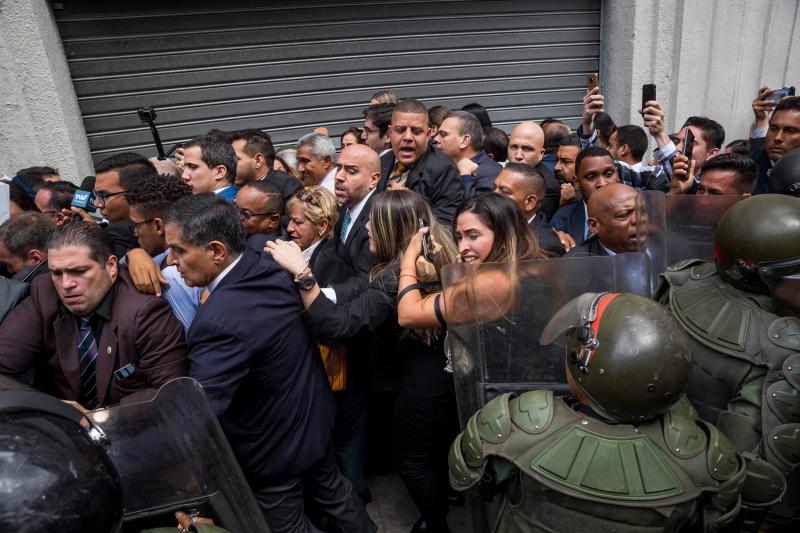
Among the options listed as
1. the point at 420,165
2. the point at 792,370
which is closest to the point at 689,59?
the point at 420,165

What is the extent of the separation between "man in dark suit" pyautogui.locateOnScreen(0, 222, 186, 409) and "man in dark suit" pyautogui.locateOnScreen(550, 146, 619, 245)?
2735 mm

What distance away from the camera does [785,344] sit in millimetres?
1888

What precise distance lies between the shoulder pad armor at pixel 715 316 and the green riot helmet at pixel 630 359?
60 cm

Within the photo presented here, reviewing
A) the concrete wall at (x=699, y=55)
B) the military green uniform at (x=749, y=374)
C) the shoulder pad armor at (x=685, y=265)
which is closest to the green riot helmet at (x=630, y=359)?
the military green uniform at (x=749, y=374)

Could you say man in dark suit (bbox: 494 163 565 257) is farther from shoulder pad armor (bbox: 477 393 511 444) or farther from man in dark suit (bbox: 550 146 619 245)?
shoulder pad armor (bbox: 477 393 511 444)

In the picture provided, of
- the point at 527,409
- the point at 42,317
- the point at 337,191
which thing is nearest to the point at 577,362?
the point at 527,409

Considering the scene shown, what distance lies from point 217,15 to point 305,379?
17.8 feet

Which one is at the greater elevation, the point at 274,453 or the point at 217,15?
the point at 217,15

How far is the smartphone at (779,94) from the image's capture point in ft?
17.4

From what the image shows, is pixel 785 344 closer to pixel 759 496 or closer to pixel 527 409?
pixel 759 496

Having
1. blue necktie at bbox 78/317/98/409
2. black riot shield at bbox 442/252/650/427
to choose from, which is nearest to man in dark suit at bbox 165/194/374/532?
blue necktie at bbox 78/317/98/409

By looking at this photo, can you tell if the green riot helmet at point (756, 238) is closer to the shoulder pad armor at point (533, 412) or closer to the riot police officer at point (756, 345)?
the riot police officer at point (756, 345)

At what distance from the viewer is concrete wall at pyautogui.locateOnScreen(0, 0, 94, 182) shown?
5.43m

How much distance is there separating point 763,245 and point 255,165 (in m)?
3.75
